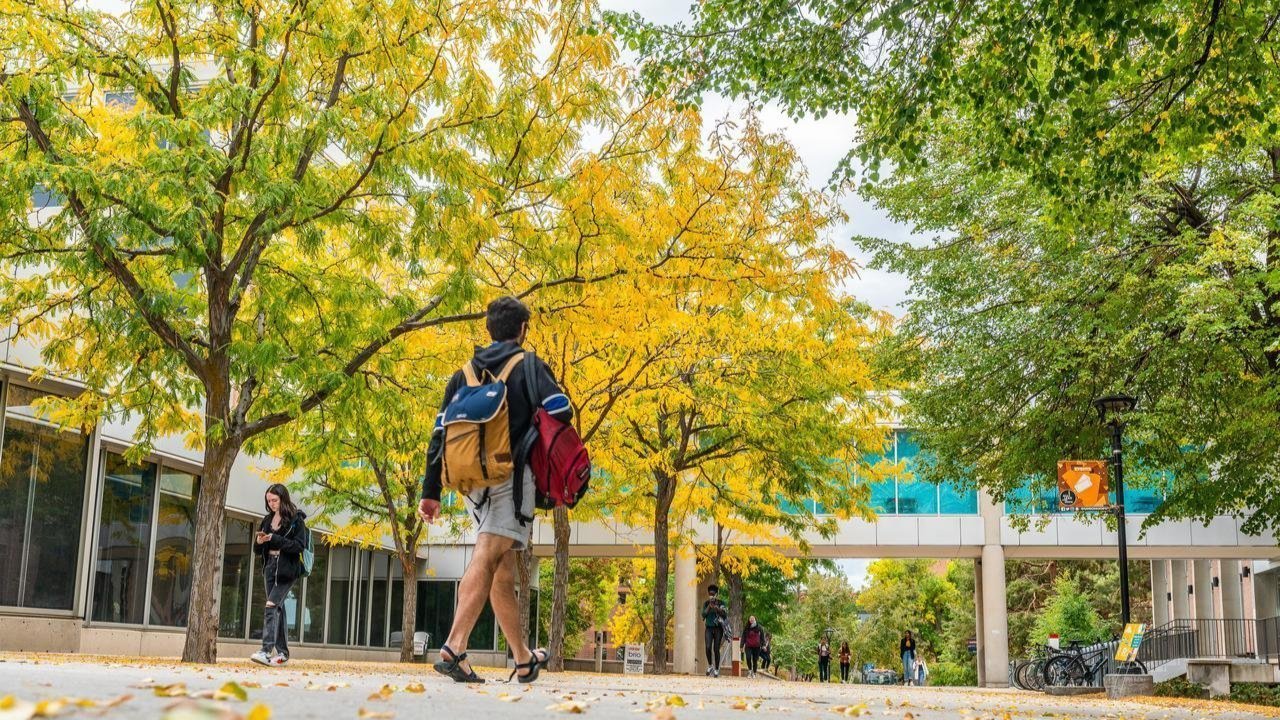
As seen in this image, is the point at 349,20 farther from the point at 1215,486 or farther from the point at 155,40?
the point at 1215,486

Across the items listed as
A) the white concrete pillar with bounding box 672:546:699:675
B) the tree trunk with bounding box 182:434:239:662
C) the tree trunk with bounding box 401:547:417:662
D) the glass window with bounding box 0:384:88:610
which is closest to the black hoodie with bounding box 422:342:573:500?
the tree trunk with bounding box 182:434:239:662

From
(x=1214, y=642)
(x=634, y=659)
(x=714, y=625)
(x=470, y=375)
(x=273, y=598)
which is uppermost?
(x=470, y=375)

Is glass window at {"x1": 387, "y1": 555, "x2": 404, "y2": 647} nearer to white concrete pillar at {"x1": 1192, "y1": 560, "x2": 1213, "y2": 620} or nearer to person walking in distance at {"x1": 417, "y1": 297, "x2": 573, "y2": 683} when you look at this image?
white concrete pillar at {"x1": 1192, "y1": 560, "x2": 1213, "y2": 620}

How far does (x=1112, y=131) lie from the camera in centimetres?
1080

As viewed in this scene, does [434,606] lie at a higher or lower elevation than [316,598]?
lower

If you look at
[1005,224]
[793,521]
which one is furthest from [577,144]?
→ [793,521]

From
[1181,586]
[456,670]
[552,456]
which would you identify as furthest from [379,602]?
[552,456]

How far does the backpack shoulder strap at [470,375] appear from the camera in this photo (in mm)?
6770

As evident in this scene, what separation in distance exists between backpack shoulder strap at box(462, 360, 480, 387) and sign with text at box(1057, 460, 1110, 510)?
11610mm

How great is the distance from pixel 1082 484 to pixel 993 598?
943 inches

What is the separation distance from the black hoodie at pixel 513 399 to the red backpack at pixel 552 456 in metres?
0.04

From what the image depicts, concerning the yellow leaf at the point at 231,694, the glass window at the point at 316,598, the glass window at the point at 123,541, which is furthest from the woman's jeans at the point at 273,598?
the glass window at the point at 316,598

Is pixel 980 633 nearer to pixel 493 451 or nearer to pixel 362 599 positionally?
pixel 362 599

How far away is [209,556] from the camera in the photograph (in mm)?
11969
